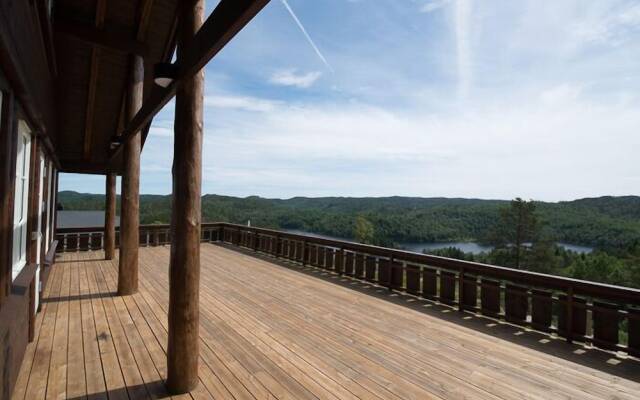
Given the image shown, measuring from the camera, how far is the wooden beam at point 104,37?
554 cm

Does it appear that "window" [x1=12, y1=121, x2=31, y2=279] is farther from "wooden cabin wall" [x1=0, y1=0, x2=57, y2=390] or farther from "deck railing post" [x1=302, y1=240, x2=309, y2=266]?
"deck railing post" [x1=302, y1=240, x2=309, y2=266]

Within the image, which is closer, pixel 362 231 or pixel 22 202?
pixel 22 202

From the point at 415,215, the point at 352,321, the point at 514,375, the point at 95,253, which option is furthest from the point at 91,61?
the point at 415,215

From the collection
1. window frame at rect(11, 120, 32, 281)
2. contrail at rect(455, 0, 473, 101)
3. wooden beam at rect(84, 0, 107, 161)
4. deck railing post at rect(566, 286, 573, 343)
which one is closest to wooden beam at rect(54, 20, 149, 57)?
wooden beam at rect(84, 0, 107, 161)

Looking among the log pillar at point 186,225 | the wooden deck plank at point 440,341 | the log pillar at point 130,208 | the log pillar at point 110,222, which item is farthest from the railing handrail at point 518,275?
the log pillar at point 110,222

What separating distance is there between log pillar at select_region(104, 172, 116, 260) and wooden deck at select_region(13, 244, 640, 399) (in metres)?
3.17

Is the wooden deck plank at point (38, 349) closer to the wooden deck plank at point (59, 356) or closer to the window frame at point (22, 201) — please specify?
the wooden deck plank at point (59, 356)

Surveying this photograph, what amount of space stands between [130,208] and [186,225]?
3.74 metres

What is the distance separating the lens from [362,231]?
4844cm

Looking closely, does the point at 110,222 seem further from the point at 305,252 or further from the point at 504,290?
the point at 504,290

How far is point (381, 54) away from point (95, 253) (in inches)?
376

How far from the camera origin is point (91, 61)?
6.60 meters

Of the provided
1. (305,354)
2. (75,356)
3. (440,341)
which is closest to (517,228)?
(440,341)

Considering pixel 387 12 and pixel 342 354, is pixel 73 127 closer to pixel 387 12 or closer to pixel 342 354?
pixel 387 12
